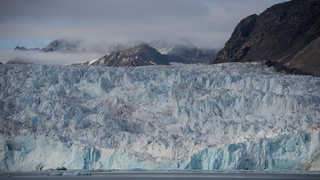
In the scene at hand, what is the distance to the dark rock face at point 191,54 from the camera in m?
176

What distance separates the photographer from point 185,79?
4109cm

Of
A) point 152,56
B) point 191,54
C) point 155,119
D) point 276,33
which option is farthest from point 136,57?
point 155,119

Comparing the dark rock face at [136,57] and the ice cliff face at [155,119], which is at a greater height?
the dark rock face at [136,57]

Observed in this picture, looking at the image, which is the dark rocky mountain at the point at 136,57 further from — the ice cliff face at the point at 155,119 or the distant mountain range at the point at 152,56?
the ice cliff face at the point at 155,119

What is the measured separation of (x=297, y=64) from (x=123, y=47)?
10939 centimetres

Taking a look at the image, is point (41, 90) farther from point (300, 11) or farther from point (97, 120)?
Answer: point (300, 11)

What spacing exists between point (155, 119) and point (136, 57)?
13018cm

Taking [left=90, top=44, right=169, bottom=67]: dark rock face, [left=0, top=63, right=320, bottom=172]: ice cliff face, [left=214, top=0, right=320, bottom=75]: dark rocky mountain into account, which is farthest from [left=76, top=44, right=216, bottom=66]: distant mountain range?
[left=0, top=63, right=320, bottom=172]: ice cliff face

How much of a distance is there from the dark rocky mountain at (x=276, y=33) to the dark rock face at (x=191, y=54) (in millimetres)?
59386

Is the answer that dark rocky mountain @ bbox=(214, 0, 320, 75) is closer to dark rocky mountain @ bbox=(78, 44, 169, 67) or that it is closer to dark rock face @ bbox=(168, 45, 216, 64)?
dark rocky mountain @ bbox=(78, 44, 169, 67)

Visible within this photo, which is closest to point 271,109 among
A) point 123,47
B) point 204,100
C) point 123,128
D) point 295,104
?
point 295,104

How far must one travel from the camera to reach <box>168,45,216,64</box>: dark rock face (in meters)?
176

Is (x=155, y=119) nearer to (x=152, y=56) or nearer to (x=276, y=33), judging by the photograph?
(x=276, y=33)

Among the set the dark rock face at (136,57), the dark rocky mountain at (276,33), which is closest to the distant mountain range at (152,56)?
the dark rock face at (136,57)
